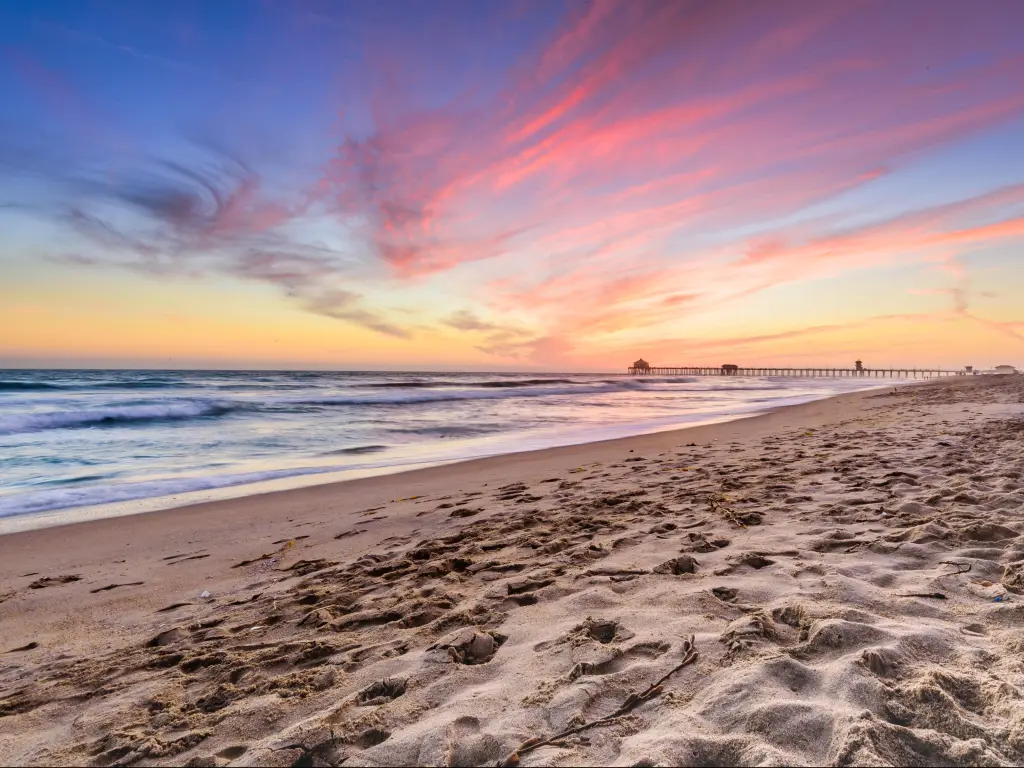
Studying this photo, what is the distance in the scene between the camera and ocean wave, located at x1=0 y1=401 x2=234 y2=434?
1440 cm

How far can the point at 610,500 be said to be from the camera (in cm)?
492

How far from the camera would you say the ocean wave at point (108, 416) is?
14398 millimetres

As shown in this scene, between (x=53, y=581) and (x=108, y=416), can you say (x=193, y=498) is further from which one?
(x=108, y=416)

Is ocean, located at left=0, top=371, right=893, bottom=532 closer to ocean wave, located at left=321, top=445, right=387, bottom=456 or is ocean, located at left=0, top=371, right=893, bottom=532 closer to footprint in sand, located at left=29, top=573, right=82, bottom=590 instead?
ocean wave, located at left=321, top=445, right=387, bottom=456

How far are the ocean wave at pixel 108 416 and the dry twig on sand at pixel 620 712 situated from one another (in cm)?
1707

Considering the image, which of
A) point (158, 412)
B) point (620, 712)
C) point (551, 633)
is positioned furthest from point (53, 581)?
point (158, 412)

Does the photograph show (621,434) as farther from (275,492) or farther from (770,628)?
(770,628)

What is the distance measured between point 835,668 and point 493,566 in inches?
77.3

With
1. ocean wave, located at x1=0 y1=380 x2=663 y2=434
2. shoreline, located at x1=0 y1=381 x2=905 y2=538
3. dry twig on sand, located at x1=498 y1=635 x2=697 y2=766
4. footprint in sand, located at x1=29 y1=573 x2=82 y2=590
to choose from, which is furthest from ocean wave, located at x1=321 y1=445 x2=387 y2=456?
dry twig on sand, located at x1=498 y1=635 x2=697 y2=766

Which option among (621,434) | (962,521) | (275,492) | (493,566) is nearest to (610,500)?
(493,566)

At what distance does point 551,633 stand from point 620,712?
Answer: 653 mm

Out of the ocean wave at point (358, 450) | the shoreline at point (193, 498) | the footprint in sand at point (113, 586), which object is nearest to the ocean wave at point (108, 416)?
the ocean wave at point (358, 450)

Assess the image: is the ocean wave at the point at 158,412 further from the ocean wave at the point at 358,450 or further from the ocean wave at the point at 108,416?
the ocean wave at the point at 358,450

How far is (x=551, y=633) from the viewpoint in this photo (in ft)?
7.71
